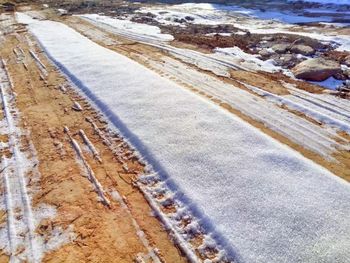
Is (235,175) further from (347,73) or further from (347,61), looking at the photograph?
(347,61)

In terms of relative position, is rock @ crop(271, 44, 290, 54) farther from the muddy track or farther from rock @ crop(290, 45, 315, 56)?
the muddy track

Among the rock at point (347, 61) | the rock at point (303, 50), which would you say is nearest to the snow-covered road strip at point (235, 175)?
the rock at point (303, 50)

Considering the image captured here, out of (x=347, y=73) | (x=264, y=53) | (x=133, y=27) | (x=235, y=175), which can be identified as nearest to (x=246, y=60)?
(x=264, y=53)

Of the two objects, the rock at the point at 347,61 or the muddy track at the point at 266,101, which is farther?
the rock at the point at 347,61

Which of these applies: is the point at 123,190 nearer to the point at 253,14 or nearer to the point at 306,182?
the point at 306,182

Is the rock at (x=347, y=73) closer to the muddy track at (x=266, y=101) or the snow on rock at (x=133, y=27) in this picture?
the muddy track at (x=266, y=101)
